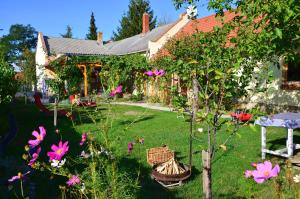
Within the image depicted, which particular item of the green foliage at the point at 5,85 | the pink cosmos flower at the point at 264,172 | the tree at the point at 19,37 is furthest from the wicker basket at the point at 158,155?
the tree at the point at 19,37

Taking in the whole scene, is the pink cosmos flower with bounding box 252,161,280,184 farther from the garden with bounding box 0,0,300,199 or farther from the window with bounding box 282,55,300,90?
the window with bounding box 282,55,300,90

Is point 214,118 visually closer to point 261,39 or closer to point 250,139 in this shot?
point 261,39

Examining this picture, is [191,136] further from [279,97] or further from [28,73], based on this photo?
[28,73]

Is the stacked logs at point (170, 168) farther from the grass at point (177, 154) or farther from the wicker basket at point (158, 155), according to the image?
the wicker basket at point (158, 155)

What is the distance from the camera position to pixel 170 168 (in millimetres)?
5262

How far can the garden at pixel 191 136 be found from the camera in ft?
8.87

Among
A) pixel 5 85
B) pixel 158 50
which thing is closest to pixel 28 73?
pixel 158 50

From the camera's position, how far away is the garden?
2.71m

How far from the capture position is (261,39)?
4.85 metres

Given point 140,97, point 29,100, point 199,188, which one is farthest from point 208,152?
point 29,100

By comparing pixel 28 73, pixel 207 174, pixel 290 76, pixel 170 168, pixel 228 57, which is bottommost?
pixel 170 168

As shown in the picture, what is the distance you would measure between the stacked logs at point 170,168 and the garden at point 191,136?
17mm

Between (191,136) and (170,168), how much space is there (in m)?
0.77

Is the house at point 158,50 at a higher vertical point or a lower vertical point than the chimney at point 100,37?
lower
